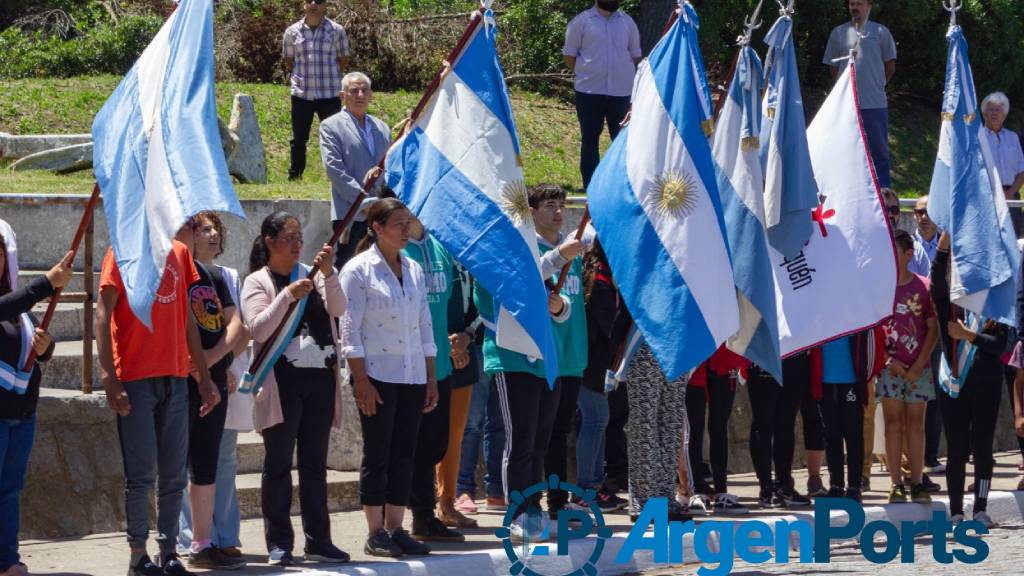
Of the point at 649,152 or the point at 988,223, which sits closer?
the point at 649,152

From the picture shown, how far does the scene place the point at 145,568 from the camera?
7766 mm

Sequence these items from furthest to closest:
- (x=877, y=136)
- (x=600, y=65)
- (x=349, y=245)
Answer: (x=877, y=136)
(x=600, y=65)
(x=349, y=245)

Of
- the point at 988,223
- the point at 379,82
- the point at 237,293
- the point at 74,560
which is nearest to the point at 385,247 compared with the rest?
the point at 237,293

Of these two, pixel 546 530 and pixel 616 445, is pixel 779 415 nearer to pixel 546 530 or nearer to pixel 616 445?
pixel 616 445

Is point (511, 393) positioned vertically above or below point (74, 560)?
above

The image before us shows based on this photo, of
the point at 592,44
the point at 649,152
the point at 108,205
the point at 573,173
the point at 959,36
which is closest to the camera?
the point at 108,205

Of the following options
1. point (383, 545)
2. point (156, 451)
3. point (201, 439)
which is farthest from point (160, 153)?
point (383, 545)

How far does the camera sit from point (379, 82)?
20.4 meters

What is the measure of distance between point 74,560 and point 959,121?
628cm

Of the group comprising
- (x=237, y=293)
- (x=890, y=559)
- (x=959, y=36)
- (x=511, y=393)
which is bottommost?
(x=890, y=559)

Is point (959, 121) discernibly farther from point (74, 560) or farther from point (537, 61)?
point (537, 61)

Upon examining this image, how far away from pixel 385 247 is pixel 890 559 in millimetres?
3347

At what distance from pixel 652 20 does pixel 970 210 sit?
8.67m

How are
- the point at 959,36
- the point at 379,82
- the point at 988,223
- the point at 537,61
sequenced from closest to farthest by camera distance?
the point at 988,223
the point at 959,36
the point at 379,82
the point at 537,61
